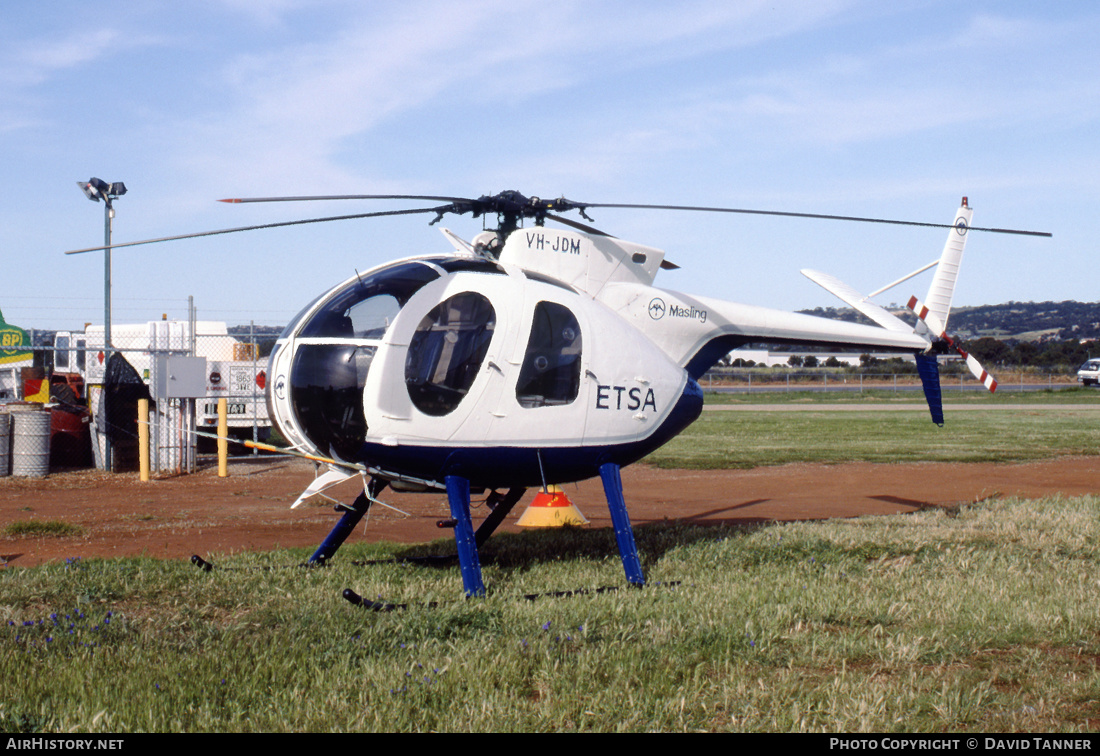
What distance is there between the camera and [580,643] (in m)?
5.72

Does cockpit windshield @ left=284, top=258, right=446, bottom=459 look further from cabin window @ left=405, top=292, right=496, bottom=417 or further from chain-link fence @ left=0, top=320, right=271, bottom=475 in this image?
chain-link fence @ left=0, top=320, right=271, bottom=475

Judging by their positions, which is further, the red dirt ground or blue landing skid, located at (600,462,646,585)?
the red dirt ground

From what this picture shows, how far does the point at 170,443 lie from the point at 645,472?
9.04 meters

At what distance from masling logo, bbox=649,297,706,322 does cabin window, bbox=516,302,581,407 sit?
1.22 m

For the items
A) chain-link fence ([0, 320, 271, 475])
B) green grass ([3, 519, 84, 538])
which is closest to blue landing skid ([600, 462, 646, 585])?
green grass ([3, 519, 84, 538])

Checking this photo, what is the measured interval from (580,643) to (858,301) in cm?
691

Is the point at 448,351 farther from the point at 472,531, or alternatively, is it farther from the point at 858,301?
the point at 858,301

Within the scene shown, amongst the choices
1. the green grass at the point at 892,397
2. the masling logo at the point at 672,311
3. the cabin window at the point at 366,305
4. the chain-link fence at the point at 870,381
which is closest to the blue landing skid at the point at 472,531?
Result: the cabin window at the point at 366,305

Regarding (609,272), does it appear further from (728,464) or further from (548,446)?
(728,464)

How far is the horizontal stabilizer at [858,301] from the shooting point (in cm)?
1106

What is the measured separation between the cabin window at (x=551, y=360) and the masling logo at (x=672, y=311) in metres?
1.22

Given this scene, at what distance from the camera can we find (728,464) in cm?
1939

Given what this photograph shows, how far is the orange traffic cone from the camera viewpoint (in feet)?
37.8

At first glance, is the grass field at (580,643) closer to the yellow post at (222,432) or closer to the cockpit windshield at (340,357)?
the cockpit windshield at (340,357)
